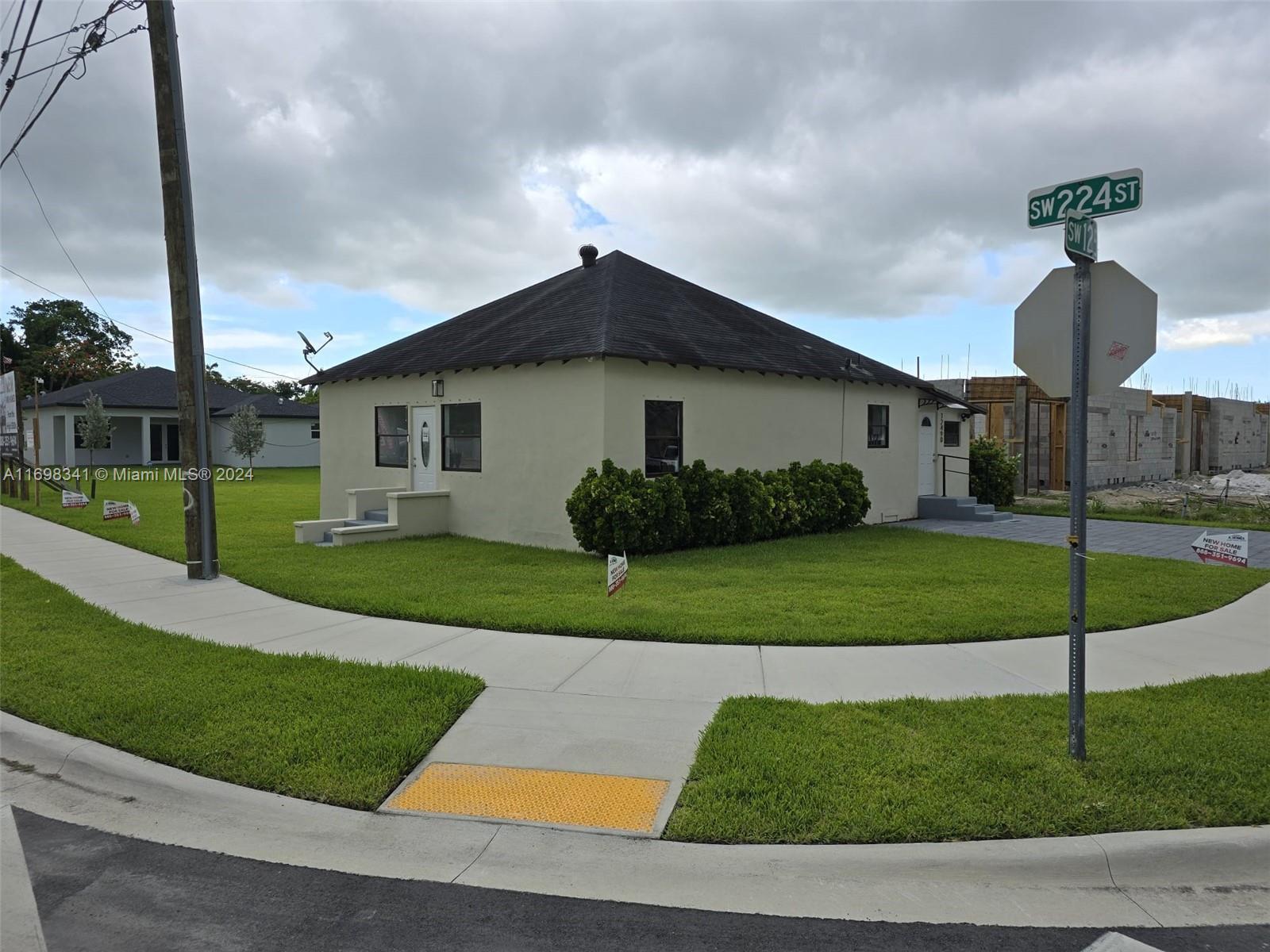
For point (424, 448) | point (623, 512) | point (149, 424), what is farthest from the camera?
point (149, 424)

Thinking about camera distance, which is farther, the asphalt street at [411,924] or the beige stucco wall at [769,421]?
the beige stucco wall at [769,421]

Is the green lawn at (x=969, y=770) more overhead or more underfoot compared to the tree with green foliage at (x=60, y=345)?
more underfoot

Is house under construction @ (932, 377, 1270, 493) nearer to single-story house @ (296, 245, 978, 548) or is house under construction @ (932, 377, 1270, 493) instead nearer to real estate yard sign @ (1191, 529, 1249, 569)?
single-story house @ (296, 245, 978, 548)

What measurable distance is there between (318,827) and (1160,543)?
610 inches

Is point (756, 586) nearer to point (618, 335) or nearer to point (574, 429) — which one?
point (574, 429)

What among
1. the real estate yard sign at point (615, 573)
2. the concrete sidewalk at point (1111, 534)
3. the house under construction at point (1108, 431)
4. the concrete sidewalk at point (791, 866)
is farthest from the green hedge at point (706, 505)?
the concrete sidewalk at point (791, 866)

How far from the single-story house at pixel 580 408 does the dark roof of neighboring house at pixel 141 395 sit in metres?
26.0

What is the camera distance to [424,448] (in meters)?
16.1

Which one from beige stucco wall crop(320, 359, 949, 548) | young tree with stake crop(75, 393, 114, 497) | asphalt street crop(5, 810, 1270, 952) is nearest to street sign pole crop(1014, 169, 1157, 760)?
asphalt street crop(5, 810, 1270, 952)

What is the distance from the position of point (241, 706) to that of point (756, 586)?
20.3 feet

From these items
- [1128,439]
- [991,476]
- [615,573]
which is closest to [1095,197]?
[615,573]

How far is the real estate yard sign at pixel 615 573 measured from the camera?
347 inches

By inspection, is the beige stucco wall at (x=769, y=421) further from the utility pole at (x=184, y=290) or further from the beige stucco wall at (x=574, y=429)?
the utility pole at (x=184, y=290)

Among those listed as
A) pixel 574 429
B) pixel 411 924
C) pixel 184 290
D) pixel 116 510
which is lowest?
pixel 411 924
